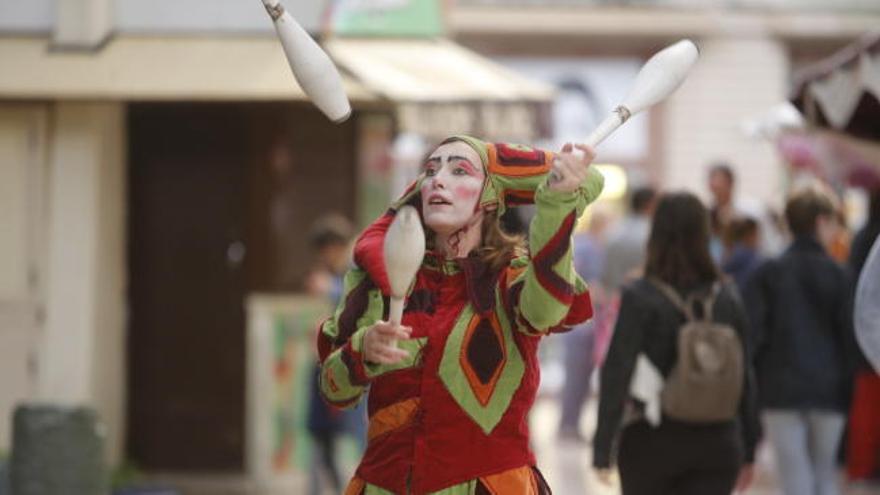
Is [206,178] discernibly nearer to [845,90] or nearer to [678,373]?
[845,90]

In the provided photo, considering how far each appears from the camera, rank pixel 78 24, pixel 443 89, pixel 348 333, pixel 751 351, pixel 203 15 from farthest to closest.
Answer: pixel 443 89 → pixel 203 15 → pixel 78 24 → pixel 751 351 → pixel 348 333

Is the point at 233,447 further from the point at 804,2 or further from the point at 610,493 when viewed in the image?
the point at 804,2

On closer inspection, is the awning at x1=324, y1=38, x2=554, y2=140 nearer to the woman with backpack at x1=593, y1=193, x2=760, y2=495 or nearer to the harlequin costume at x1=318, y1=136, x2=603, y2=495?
the woman with backpack at x1=593, y1=193, x2=760, y2=495

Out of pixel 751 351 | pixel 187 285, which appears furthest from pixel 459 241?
pixel 187 285

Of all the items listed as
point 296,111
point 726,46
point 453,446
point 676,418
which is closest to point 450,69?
point 296,111

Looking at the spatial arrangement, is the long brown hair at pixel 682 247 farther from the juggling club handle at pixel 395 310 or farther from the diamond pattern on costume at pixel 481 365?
the juggling club handle at pixel 395 310

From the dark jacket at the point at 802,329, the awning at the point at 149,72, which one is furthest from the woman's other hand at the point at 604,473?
the awning at the point at 149,72

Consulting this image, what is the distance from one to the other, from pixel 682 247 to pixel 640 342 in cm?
38

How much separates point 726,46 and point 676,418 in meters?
21.1

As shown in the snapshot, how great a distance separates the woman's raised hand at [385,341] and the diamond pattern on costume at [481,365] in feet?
1.07

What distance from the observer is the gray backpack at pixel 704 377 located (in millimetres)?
7992

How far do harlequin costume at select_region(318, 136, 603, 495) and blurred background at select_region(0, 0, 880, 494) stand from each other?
488 cm

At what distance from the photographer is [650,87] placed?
216 inches

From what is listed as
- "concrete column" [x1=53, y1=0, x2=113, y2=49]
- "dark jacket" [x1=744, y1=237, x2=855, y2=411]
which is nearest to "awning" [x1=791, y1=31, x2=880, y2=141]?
"dark jacket" [x1=744, y1=237, x2=855, y2=411]
